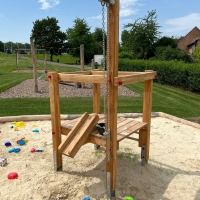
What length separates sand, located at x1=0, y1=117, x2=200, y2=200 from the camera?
257 centimetres

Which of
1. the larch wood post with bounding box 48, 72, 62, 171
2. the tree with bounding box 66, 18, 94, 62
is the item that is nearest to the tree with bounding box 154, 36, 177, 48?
the tree with bounding box 66, 18, 94, 62

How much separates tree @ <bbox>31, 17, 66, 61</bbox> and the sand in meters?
40.2

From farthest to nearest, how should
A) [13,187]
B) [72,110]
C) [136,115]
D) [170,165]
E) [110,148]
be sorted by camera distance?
[72,110]
[136,115]
[170,165]
[13,187]
[110,148]

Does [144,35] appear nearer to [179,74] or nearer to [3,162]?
[179,74]

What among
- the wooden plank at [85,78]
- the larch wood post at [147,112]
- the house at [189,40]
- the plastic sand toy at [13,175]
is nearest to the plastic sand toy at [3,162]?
the plastic sand toy at [13,175]

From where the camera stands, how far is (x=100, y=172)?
119 inches

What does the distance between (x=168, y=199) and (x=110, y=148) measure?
91 centimetres

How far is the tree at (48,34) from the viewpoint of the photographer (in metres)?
42.7

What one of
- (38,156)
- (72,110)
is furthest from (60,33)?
(38,156)

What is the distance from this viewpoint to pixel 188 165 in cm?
331

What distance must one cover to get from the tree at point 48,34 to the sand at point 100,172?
132ft

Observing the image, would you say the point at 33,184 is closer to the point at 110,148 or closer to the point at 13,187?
the point at 13,187

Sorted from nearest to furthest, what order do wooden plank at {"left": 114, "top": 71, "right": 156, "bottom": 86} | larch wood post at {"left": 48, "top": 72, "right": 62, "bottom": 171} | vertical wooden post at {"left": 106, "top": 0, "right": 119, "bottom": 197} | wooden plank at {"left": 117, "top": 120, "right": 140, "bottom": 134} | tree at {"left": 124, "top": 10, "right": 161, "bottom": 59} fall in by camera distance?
1. vertical wooden post at {"left": 106, "top": 0, "right": 119, "bottom": 197}
2. wooden plank at {"left": 114, "top": 71, "right": 156, "bottom": 86}
3. larch wood post at {"left": 48, "top": 72, "right": 62, "bottom": 171}
4. wooden plank at {"left": 117, "top": 120, "right": 140, "bottom": 134}
5. tree at {"left": 124, "top": 10, "right": 161, "bottom": 59}

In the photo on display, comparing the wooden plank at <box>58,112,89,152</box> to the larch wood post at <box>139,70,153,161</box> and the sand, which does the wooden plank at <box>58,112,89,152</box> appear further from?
the larch wood post at <box>139,70,153,161</box>
